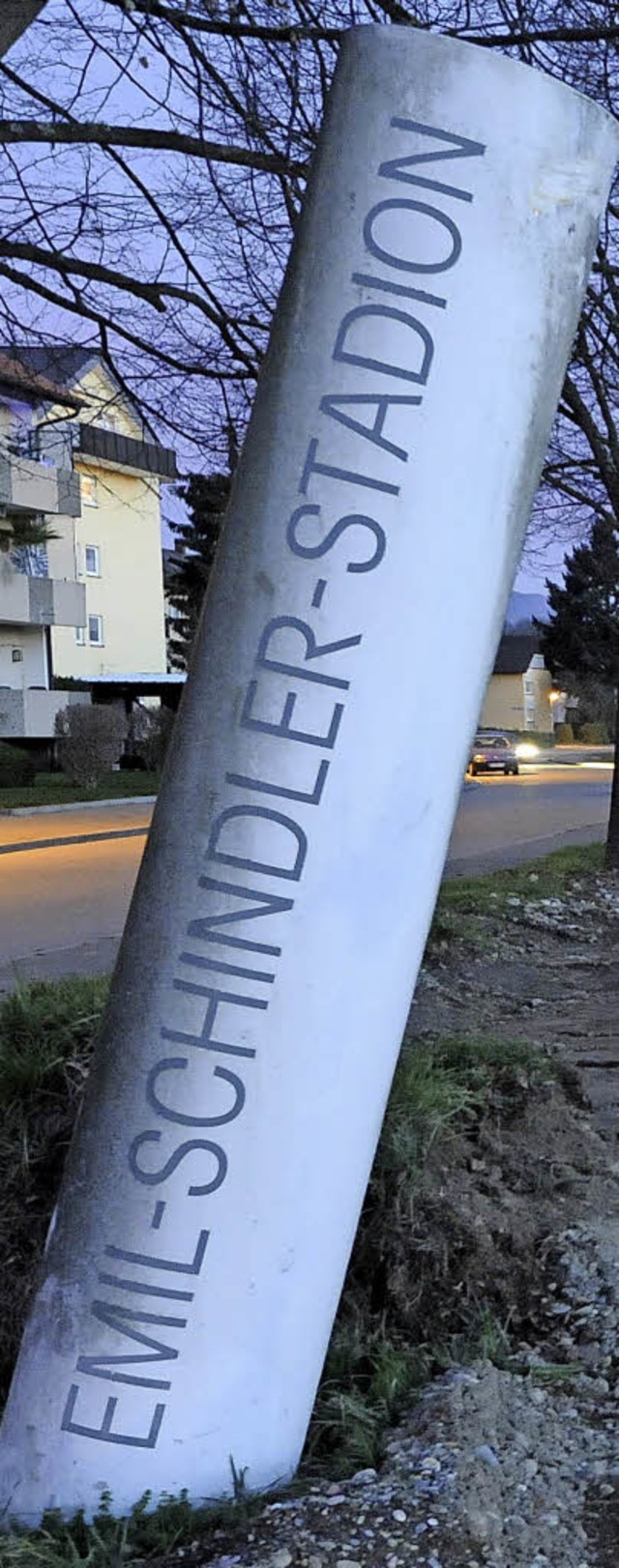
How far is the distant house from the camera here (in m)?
88.7

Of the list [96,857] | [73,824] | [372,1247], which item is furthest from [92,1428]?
[73,824]

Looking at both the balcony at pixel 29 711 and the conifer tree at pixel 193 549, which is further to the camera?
the balcony at pixel 29 711

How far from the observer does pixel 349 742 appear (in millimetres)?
2621

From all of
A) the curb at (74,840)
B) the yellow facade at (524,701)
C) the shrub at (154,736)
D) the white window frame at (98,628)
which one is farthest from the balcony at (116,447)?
the yellow facade at (524,701)

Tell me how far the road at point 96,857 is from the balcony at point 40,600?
39.9 ft

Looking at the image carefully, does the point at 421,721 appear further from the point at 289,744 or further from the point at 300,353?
the point at 300,353

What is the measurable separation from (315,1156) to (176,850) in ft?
2.03

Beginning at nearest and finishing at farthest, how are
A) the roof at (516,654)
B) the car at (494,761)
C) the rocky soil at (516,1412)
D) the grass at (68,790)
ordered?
the rocky soil at (516,1412), the grass at (68,790), the car at (494,761), the roof at (516,654)

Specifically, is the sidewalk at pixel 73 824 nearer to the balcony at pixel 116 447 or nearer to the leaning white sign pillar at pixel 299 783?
the balcony at pixel 116 447

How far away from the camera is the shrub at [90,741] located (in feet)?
104

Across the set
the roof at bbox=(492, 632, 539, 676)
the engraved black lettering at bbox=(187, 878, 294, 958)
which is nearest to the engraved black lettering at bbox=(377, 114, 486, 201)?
the engraved black lettering at bbox=(187, 878, 294, 958)

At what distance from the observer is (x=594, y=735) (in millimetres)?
80625

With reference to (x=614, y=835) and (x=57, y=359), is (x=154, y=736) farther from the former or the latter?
(x=57, y=359)

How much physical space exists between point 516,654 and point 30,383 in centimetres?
8111
